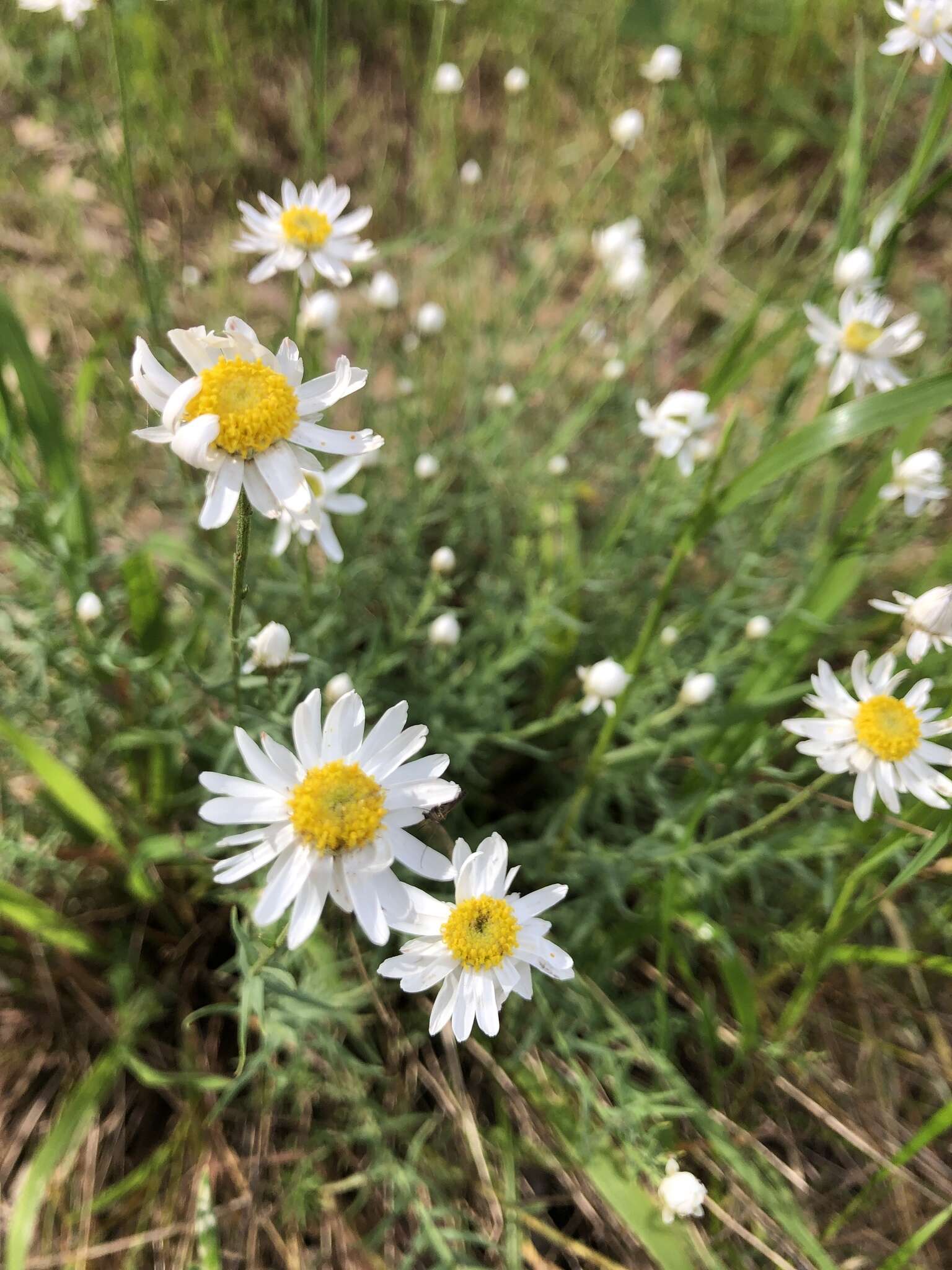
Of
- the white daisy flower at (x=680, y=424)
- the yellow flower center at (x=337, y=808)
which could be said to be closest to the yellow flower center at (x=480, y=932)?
the yellow flower center at (x=337, y=808)

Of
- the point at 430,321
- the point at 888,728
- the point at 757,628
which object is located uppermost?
the point at 430,321

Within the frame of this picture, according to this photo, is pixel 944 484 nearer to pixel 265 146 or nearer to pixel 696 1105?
pixel 696 1105

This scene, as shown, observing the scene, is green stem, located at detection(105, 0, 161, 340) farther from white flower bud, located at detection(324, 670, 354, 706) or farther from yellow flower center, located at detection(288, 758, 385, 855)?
yellow flower center, located at detection(288, 758, 385, 855)

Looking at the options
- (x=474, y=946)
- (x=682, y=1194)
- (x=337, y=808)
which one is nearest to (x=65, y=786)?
(x=337, y=808)

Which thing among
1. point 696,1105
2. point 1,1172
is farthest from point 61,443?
point 696,1105

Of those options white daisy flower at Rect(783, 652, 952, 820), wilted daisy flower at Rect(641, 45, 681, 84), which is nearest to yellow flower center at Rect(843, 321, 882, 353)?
white daisy flower at Rect(783, 652, 952, 820)

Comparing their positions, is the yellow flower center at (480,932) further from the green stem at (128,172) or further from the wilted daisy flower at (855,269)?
the wilted daisy flower at (855,269)

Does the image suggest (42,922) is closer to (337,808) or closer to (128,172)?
(337,808)
